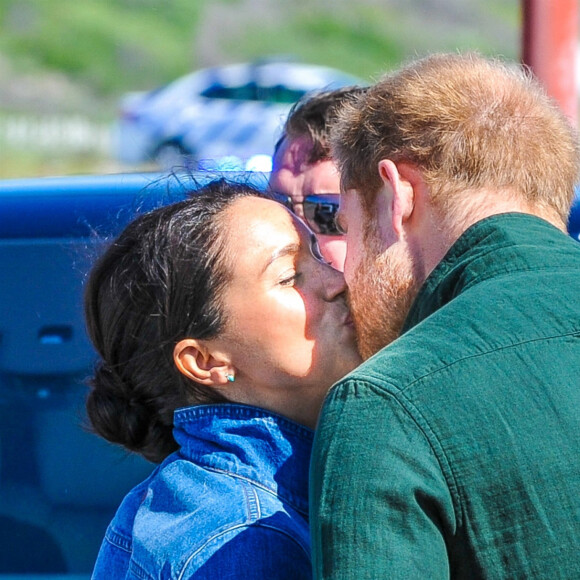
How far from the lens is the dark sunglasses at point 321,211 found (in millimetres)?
2527

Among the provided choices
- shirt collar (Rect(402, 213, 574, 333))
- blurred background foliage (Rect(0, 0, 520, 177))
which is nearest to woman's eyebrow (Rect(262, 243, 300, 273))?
shirt collar (Rect(402, 213, 574, 333))

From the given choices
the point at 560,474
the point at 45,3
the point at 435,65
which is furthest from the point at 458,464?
the point at 45,3

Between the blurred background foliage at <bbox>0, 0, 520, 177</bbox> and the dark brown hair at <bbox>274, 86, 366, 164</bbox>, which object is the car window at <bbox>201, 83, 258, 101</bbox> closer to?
the blurred background foliage at <bbox>0, 0, 520, 177</bbox>

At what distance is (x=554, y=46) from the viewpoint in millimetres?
3994

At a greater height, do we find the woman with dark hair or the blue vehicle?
the woman with dark hair

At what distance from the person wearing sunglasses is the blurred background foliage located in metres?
20.9

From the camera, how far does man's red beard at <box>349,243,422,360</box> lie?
1.60 m

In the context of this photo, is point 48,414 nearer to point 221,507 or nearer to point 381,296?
point 221,507

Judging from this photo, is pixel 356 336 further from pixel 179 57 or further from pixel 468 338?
pixel 179 57

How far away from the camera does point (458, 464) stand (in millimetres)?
1209

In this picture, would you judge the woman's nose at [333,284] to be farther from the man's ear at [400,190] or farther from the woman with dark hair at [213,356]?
the man's ear at [400,190]

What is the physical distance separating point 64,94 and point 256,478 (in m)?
24.7

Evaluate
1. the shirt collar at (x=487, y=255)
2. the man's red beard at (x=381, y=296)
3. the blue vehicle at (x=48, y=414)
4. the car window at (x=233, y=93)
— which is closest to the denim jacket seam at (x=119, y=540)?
the man's red beard at (x=381, y=296)

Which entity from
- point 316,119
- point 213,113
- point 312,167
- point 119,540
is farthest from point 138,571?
point 213,113
